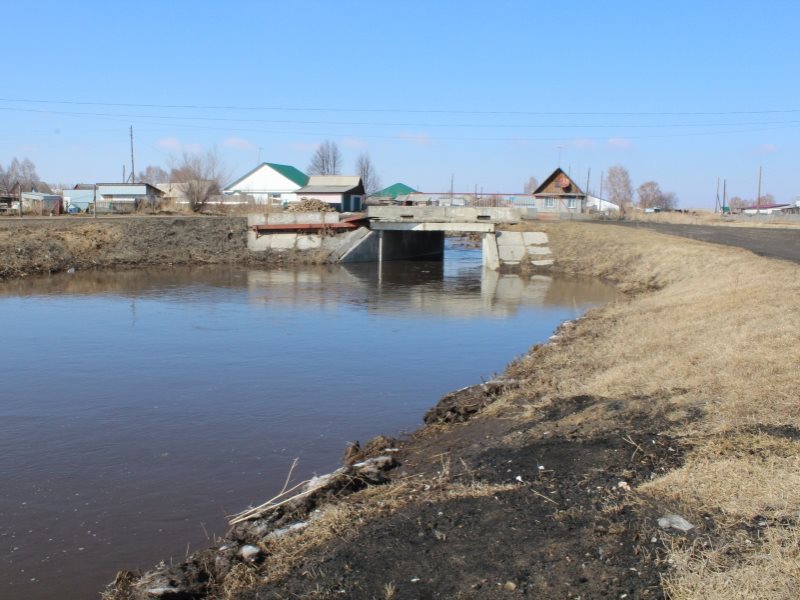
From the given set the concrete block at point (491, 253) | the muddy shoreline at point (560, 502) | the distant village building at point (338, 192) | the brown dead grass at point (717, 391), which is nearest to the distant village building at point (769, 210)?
the distant village building at point (338, 192)

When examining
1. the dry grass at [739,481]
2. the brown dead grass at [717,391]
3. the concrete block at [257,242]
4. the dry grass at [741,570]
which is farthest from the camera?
the concrete block at [257,242]

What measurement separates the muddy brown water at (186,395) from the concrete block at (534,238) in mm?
14691

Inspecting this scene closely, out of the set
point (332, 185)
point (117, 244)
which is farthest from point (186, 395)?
point (332, 185)

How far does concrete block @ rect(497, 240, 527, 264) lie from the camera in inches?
1694

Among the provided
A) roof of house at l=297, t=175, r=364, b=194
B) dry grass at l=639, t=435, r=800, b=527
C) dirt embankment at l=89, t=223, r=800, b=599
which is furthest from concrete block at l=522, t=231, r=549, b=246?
dry grass at l=639, t=435, r=800, b=527

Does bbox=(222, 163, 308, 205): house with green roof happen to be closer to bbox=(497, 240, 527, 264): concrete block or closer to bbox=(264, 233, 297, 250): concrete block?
bbox=(264, 233, 297, 250): concrete block

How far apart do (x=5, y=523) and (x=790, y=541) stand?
7.50 meters

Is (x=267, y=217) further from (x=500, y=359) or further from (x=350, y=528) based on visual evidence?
(x=350, y=528)

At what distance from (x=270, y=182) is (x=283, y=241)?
4535 cm

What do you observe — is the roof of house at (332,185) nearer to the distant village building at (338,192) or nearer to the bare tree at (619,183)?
the distant village building at (338,192)

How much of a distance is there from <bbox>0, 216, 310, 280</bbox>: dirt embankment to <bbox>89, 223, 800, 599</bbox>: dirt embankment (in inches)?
1216

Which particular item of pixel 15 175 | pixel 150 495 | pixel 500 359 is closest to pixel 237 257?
pixel 500 359

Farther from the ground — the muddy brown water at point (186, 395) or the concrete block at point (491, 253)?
the concrete block at point (491, 253)

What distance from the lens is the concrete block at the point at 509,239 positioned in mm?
43741
